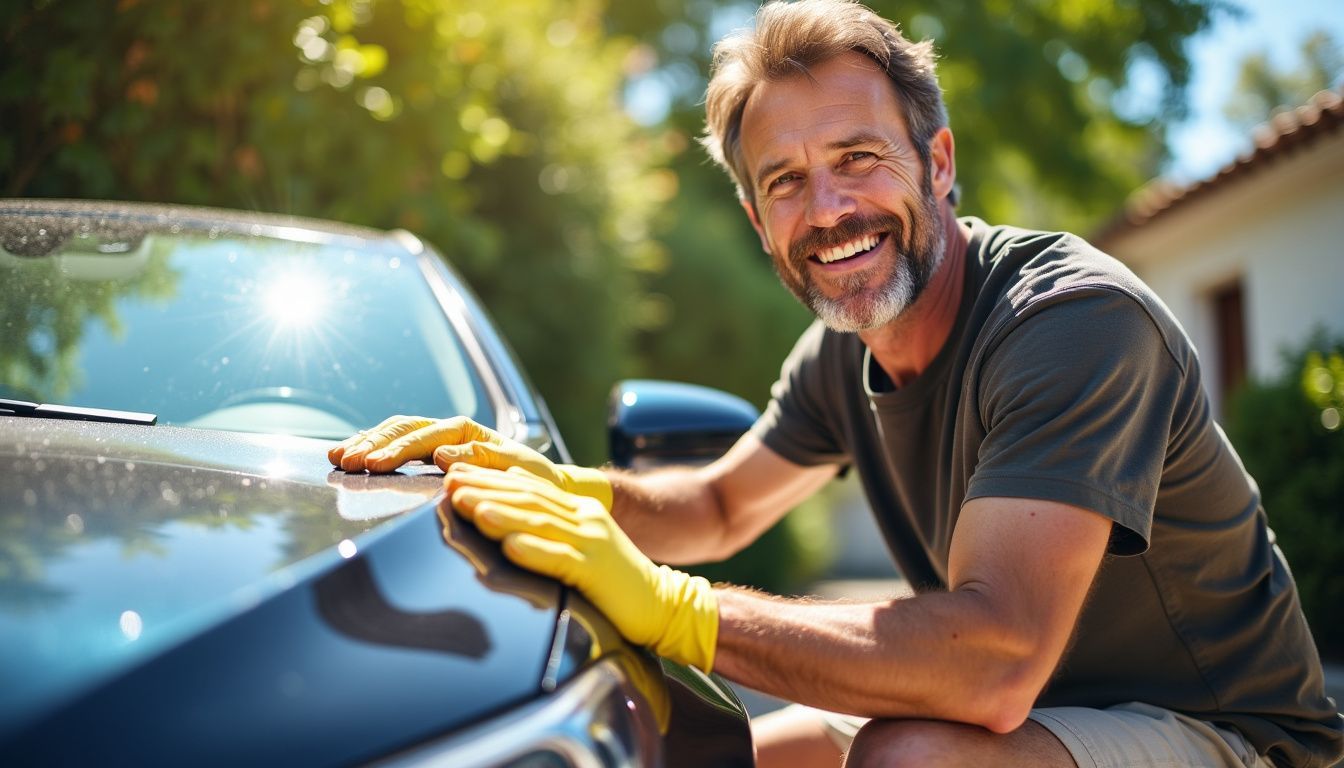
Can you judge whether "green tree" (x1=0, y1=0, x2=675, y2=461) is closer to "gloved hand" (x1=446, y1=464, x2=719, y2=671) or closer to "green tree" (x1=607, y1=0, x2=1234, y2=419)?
"gloved hand" (x1=446, y1=464, x2=719, y2=671)

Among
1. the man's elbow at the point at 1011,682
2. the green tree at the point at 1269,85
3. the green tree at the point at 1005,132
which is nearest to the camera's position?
the man's elbow at the point at 1011,682

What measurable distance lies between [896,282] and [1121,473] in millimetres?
694

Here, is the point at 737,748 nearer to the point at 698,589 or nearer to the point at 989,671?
the point at 698,589

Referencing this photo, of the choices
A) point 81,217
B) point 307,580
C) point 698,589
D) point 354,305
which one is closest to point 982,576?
point 698,589

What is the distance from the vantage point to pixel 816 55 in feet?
7.56

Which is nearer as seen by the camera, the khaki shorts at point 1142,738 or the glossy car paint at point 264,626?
the glossy car paint at point 264,626

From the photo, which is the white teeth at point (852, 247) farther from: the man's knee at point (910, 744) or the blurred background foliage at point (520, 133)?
the blurred background foliage at point (520, 133)

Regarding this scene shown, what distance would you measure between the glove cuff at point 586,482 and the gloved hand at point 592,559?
0.57 m

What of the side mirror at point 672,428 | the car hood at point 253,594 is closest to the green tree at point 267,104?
the side mirror at point 672,428

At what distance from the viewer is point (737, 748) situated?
4.26 feet

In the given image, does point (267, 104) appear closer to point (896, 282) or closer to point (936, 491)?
point (896, 282)

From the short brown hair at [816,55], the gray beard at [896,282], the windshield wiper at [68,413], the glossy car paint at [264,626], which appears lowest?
the windshield wiper at [68,413]

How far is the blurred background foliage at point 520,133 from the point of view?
13.4ft

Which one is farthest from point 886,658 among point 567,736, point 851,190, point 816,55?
point 816,55
